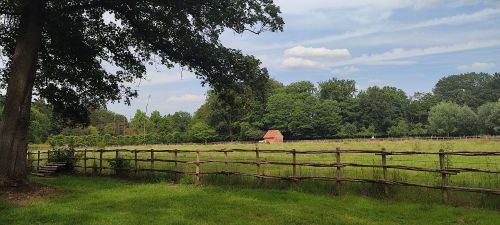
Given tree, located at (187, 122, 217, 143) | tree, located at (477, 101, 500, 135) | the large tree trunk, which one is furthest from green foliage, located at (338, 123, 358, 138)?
the large tree trunk

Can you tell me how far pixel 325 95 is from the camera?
123 meters

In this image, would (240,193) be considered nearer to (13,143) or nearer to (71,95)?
(13,143)

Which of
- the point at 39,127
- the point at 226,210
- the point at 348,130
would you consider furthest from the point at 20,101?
the point at 348,130

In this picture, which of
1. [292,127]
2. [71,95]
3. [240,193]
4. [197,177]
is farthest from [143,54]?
[292,127]

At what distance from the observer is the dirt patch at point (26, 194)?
13125 millimetres

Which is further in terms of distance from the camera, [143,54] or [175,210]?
[143,54]

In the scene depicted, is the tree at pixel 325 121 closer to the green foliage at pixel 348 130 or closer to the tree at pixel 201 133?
the green foliage at pixel 348 130

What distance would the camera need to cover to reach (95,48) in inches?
783

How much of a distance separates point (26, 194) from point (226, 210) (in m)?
6.73

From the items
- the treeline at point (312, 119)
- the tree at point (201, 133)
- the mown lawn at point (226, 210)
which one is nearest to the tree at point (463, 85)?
the treeline at point (312, 119)

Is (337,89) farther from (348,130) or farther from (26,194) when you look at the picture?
(26,194)

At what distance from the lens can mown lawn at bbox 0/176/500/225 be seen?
9.99 metres

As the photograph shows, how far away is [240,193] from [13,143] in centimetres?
772

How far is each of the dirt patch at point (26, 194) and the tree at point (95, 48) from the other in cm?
47
